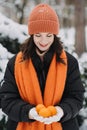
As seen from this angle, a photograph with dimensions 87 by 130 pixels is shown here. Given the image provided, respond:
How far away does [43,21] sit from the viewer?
3045 mm

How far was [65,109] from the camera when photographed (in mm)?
2969

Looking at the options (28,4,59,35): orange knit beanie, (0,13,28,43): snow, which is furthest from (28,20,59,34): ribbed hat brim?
(0,13,28,43): snow

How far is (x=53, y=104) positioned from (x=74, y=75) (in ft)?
0.84

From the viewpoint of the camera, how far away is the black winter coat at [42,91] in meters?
3.01

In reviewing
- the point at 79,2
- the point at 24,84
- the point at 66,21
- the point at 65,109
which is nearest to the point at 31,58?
the point at 24,84

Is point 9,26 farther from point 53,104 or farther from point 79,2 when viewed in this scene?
point 79,2

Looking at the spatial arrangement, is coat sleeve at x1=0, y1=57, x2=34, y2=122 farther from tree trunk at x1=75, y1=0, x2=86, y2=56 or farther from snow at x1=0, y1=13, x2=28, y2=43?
tree trunk at x1=75, y1=0, x2=86, y2=56

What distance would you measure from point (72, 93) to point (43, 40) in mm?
427

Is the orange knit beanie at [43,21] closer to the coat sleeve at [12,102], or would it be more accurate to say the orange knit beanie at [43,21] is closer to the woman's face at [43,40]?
the woman's face at [43,40]

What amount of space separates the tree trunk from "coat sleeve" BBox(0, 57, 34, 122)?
805 centimetres

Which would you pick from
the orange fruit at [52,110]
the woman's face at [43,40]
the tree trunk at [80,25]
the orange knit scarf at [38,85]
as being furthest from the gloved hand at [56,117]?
the tree trunk at [80,25]

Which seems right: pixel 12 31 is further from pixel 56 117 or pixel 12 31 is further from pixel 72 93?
pixel 56 117

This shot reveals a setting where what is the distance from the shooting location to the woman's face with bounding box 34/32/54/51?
3.04 meters

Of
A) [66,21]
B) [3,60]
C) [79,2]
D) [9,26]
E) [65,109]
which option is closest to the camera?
[65,109]
